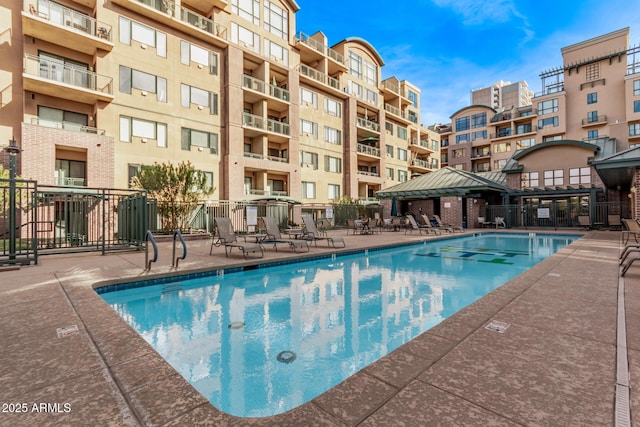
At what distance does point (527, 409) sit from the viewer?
1820 mm

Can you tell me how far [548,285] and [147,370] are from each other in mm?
5577

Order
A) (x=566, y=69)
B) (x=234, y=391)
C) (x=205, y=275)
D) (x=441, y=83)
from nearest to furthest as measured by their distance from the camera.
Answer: (x=234, y=391) < (x=205, y=275) < (x=566, y=69) < (x=441, y=83)

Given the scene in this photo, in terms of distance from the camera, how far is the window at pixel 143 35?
57.7 ft

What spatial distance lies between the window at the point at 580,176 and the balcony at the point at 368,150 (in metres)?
17.1

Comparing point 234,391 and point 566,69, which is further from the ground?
point 566,69

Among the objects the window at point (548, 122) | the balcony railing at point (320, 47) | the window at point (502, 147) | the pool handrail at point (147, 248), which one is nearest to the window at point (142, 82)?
the balcony railing at point (320, 47)

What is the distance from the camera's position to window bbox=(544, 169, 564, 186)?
22750 mm

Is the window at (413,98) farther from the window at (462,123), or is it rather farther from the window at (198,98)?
the window at (198,98)

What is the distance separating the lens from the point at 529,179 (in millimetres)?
23891

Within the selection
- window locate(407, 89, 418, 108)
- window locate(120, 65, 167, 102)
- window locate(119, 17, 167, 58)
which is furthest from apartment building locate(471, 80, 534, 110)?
window locate(120, 65, 167, 102)

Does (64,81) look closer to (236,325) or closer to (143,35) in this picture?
(143,35)

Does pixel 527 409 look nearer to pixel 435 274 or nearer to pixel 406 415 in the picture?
pixel 406 415

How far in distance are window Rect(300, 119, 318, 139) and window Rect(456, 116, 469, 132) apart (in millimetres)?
38184

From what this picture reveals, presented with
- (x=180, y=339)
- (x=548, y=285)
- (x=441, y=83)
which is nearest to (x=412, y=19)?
(x=441, y=83)
